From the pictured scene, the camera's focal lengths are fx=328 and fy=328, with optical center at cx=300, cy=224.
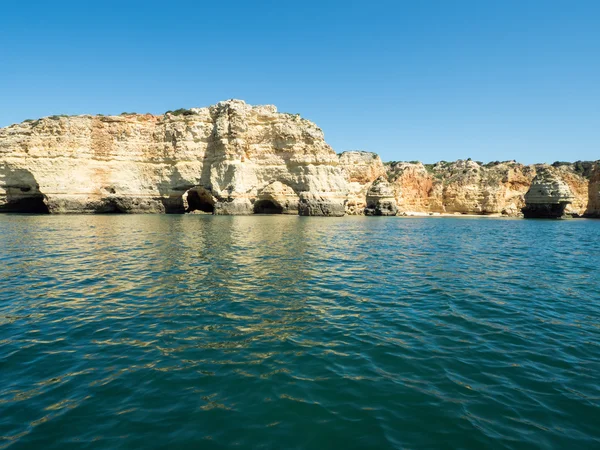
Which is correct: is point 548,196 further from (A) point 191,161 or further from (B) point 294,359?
(B) point 294,359

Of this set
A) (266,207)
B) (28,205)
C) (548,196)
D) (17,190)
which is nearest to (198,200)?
(266,207)

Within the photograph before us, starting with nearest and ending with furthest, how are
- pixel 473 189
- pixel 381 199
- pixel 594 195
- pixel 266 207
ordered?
pixel 266 207
pixel 381 199
pixel 594 195
pixel 473 189

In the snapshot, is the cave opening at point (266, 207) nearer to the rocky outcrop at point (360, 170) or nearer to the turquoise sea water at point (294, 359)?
the rocky outcrop at point (360, 170)

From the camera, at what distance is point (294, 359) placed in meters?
6.64

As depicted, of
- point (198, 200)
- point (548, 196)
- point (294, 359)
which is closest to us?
point (294, 359)

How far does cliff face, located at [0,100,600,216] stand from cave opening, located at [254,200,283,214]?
7.5 inches

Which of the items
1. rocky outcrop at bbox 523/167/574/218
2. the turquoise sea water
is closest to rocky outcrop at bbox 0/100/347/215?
rocky outcrop at bbox 523/167/574/218

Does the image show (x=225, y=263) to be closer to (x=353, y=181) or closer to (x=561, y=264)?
(x=561, y=264)

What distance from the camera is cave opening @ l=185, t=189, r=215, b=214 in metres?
63.2

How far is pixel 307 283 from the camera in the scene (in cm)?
1252

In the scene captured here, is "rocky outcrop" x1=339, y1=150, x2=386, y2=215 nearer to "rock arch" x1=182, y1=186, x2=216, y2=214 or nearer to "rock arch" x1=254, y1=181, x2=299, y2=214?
"rock arch" x1=254, y1=181, x2=299, y2=214

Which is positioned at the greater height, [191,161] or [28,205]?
[191,161]

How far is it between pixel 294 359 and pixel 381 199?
70.3 metres

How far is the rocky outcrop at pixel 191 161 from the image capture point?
53562mm
